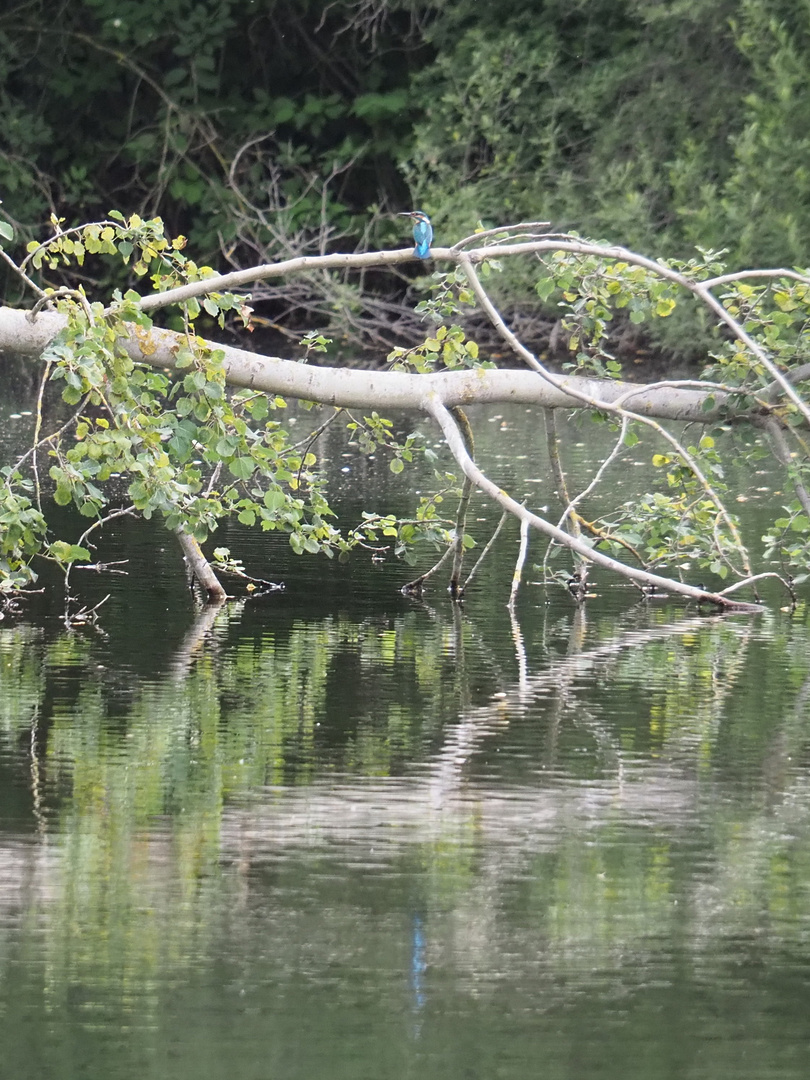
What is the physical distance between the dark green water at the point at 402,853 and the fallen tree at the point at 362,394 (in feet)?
1.46

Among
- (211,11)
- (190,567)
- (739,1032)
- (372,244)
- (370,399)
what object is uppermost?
(211,11)

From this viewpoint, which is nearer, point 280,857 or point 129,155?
point 280,857

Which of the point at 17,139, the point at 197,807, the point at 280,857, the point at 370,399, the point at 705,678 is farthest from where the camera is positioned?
the point at 17,139

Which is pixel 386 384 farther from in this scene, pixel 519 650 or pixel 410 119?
pixel 410 119

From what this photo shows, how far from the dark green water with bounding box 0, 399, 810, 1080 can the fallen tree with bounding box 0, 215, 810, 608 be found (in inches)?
17.5

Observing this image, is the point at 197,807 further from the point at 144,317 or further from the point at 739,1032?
the point at 144,317

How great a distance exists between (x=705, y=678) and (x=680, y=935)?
84.9 inches

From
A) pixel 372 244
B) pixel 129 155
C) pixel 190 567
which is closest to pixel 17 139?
pixel 129 155

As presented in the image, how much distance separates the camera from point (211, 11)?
20922 millimetres

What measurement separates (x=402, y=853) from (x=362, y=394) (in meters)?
3.01

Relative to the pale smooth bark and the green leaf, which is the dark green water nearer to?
the green leaf

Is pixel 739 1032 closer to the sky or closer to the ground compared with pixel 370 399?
closer to the ground

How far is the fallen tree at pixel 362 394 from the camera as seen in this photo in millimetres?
5703

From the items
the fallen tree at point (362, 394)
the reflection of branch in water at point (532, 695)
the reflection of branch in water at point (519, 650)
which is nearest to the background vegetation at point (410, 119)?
the fallen tree at point (362, 394)
